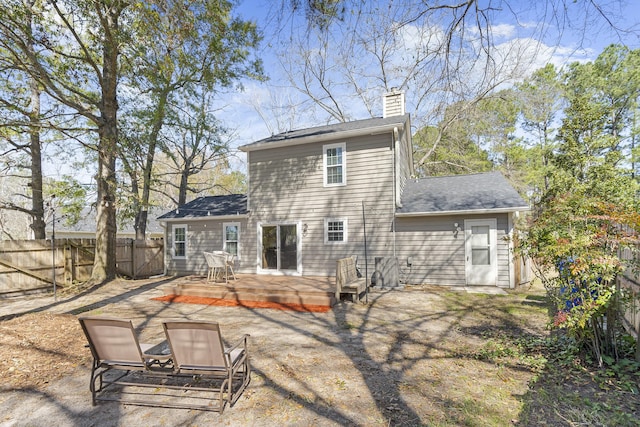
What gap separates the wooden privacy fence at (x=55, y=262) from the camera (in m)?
9.76

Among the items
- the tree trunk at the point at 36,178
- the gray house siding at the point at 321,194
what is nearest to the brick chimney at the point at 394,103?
the gray house siding at the point at 321,194

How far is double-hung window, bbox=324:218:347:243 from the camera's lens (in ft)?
36.5

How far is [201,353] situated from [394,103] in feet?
38.7

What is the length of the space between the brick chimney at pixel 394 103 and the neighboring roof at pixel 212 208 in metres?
6.92

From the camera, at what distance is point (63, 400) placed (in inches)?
134

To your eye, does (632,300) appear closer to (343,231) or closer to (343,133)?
(343,231)

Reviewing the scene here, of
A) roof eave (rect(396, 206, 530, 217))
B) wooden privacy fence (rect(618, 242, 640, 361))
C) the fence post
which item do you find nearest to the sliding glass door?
roof eave (rect(396, 206, 530, 217))

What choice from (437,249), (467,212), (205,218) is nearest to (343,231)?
(437,249)

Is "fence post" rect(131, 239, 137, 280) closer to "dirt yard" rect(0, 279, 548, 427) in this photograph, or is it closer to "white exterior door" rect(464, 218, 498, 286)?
"dirt yard" rect(0, 279, 548, 427)

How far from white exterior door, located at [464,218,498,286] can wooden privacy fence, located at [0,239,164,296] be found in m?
11.5

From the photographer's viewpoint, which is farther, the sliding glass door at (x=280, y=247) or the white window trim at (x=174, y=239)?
the white window trim at (x=174, y=239)

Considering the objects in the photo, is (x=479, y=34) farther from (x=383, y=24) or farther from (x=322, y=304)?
(x=322, y=304)

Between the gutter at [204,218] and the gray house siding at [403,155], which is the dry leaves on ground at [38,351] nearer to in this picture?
the gutter at [204,218]

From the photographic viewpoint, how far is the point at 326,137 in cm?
1127
